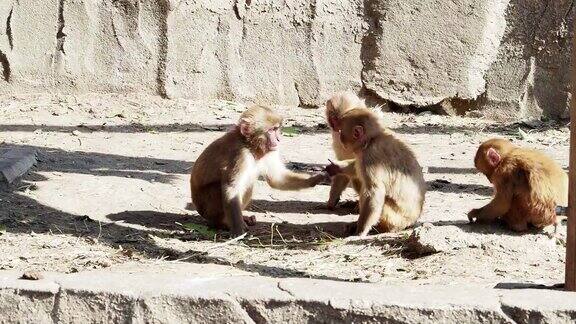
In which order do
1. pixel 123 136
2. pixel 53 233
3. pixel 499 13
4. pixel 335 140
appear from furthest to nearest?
pixel 499 13 → pixel 123 136 → pixel 335 140 → pixel 53 233

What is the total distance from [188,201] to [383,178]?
2.15 m

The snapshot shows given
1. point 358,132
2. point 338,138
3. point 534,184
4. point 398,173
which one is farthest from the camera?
point 338,138

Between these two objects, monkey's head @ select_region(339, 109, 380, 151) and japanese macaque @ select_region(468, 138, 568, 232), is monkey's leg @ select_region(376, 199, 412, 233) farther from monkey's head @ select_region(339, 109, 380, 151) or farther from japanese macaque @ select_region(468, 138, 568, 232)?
japanese macaque @ select_region(468, 138, 568, 232)

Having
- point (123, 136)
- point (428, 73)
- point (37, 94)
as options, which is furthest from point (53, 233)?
point (428, 73)

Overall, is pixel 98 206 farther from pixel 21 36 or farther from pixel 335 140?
pixel 21 36

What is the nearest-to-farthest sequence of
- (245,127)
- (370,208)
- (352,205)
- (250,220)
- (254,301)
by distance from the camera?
(254,301) < (370,208) < (245,127) < (250,220) < (352,205)

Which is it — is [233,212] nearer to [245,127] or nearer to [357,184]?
[245,127]

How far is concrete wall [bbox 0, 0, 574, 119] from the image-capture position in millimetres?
13641

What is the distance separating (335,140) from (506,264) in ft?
8.86

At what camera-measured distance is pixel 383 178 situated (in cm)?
806

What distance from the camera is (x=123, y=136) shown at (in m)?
12.1

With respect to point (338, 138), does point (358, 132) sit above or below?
above

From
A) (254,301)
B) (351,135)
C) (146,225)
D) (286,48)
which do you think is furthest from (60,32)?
(254,301)

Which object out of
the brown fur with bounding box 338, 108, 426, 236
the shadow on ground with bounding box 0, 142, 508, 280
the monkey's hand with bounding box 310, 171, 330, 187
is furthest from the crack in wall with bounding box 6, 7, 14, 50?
the brown fur with bounding box 338, 108, 426, 236
